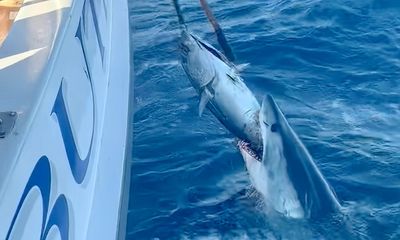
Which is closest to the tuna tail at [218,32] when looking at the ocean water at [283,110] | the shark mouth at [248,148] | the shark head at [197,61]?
the ocean water at [283,110]

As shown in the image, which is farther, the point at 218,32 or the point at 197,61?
the point at 218,32

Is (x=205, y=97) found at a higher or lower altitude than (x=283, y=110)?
higher

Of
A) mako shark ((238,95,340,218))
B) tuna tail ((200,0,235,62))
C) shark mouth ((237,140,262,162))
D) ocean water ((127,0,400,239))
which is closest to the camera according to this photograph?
mako shark ((238,95,340,218))

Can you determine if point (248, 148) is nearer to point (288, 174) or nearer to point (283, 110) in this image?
point (288, 174)

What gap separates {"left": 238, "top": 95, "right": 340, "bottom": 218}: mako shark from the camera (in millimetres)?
4004

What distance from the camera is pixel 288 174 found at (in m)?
4.00

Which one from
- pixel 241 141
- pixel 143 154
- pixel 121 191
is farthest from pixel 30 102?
pixel 143 154

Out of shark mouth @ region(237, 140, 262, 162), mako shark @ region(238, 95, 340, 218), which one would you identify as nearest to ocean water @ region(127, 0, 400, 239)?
mako shark @ region(238, 95, 340, 218)

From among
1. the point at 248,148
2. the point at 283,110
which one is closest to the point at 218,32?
the point at 283,110

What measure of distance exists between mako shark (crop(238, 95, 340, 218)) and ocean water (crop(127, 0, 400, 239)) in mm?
85

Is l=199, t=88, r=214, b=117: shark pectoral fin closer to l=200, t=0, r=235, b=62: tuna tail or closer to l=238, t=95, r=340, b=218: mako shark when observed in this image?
l=238, t=95, r=340, b=218: mako shark

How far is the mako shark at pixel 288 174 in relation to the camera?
4004 mm

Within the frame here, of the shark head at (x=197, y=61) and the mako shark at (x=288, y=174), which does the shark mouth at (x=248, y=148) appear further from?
the shark head at (x=197, y=61)

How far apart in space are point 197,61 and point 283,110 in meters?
1.36
